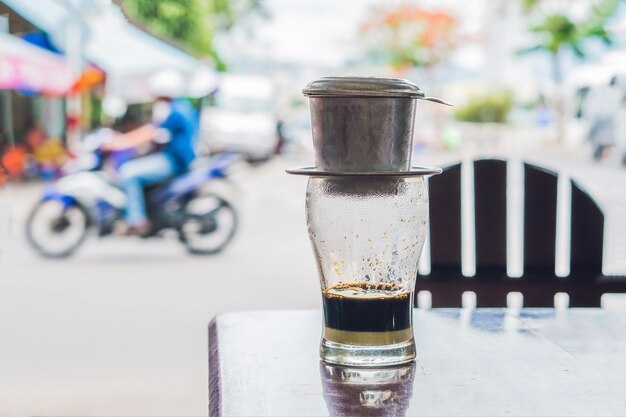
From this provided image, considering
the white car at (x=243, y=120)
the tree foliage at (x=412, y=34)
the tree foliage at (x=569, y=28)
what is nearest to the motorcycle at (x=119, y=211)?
the white car at (x=243, y=120)

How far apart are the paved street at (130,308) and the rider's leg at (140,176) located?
386 mm

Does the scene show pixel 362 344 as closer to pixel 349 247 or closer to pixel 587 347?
pixel 349 247

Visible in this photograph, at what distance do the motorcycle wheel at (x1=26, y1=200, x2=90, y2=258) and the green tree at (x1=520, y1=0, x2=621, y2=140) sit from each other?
23415 millimetres

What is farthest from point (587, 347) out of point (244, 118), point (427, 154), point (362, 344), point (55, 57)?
point (427, 154)

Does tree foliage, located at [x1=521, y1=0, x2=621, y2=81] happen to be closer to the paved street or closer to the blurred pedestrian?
the blurred pedestrian

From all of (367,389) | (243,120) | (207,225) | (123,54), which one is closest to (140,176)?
(207,225)

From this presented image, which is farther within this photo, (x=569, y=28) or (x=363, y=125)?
(x=569, y=28)

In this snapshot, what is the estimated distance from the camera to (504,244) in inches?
101

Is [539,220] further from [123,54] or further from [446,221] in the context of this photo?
[123,54]

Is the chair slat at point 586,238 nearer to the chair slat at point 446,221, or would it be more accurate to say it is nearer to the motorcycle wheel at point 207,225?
the chair slat at point 446,221

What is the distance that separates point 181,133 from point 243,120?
13993 millimetres

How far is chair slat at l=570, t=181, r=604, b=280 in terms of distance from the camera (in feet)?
8.36

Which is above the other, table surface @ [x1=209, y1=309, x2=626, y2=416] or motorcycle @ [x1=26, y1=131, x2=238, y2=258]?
table surface @ [x1=209, y1=309, x2=626, y2=416]

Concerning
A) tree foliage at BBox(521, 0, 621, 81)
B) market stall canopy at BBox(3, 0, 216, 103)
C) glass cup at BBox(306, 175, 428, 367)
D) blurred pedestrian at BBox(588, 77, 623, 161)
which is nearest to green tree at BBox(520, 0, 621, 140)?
tree foliage at BBox(521, 0, 621, 81)
